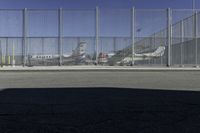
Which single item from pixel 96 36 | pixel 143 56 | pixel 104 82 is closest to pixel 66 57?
pixel 96 36

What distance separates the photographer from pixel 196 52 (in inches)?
1193

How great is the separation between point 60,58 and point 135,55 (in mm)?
5513

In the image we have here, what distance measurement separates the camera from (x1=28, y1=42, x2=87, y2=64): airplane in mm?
30344

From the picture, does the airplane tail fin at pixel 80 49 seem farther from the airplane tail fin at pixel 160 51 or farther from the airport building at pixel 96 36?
the airplane tail fin at pixel 160 51

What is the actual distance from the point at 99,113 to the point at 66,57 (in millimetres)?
23386

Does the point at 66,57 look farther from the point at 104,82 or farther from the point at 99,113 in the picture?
the point at 99,113

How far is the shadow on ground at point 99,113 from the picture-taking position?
239 inches

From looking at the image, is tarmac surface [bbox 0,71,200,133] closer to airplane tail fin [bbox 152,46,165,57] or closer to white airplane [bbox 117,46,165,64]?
white airplane [bbox 117,46,165,64]

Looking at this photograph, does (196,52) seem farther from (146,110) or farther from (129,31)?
(146,110)

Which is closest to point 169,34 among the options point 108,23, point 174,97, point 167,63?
point 167,63

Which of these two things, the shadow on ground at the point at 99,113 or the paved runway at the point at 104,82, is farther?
the paved runway at the point at 104,82

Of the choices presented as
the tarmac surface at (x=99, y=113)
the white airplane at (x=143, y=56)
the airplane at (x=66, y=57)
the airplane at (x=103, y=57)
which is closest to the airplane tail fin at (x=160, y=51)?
the white airplane at (x=143, y=56)

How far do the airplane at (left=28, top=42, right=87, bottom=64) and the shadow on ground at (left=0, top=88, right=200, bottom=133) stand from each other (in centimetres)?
2019

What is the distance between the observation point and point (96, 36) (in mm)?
30594
